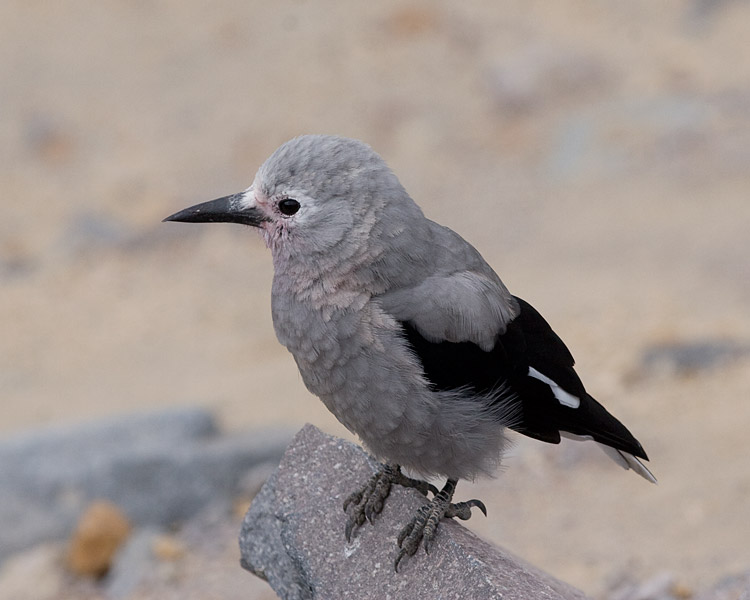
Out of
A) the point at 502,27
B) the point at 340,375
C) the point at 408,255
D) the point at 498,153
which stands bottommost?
the point at 340,375

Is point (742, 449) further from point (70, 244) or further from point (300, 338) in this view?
point (70, 244)

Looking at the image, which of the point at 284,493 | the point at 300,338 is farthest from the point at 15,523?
the point at 300,338

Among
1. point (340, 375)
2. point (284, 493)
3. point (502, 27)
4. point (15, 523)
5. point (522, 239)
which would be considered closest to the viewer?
point (340, 375)

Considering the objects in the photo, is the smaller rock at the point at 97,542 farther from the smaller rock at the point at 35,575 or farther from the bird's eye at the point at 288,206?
the bird's eye at the point at 288,206

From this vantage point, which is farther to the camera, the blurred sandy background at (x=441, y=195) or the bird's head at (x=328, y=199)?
the blurred sandy background at (x=441, y=195)

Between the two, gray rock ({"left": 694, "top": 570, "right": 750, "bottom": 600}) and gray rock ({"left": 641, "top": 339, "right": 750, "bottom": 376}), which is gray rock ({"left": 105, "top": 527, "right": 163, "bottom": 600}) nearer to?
gray rock ({"left": 694, "top": 570, "right": 750, "bottom": 600})

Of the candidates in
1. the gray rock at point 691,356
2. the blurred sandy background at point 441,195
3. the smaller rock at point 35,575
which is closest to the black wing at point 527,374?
the blurred sandy background at point 441,195
